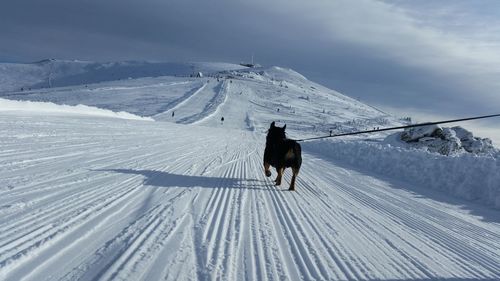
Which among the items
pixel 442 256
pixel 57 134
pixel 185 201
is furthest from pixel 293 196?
pixel 57 134

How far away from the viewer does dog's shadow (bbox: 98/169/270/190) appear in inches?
332

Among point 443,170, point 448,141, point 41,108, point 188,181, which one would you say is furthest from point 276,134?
point 448,141

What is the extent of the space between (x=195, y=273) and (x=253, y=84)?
128788mm

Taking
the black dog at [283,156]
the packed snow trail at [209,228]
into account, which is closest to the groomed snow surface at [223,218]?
the packed snow trail at [209,228]

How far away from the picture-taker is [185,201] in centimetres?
686

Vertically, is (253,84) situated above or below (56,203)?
above

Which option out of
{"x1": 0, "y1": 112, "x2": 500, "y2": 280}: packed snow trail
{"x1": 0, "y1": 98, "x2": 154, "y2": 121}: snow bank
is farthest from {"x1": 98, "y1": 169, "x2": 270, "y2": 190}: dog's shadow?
{"x1": 0, "y1": 98, "x2": 154, "y2": 121}: snow bank

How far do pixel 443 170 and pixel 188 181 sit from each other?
7597mm

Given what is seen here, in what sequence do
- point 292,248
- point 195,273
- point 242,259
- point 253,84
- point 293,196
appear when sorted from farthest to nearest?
point 253,84, point 293,196, point 292,248, point 242,259, point 195,273

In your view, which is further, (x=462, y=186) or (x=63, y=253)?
(x=462, y=186)

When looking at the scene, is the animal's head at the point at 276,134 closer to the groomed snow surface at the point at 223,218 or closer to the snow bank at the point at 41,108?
the groomed snow surface at the point at 223,218

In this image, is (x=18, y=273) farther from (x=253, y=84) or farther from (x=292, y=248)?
(x=253, y=84)

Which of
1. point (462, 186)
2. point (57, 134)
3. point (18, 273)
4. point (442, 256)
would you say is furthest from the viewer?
point (57, 134)

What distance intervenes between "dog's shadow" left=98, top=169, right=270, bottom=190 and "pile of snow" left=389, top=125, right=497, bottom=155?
57.7 feet
